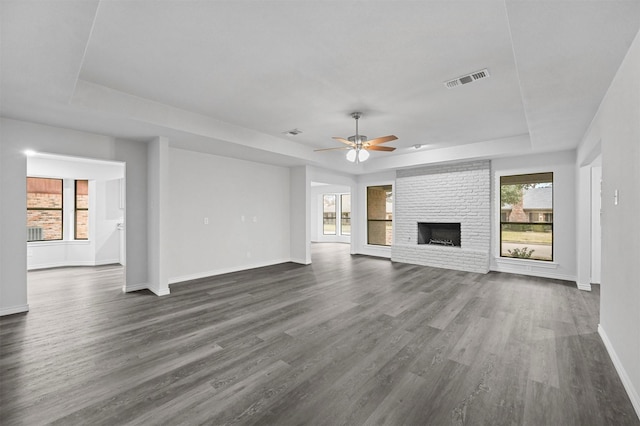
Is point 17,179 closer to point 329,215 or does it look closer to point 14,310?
point 14,310

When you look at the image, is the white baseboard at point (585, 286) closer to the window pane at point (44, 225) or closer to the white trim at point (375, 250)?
the white trim at point (375, 250)

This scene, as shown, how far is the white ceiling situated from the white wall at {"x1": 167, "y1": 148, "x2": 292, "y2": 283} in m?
0.87

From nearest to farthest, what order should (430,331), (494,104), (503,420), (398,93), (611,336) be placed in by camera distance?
1. (503,420)
2. (611,336)
3. (430,331)
4. (398,93)
5. (494,104)

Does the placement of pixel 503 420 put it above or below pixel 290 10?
below

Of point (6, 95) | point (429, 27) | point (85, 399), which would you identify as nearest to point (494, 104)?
point (429, 27)

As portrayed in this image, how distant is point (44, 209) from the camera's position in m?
6.70

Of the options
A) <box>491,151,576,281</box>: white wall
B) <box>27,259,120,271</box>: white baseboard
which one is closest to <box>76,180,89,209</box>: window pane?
<box>27,259,120,271</box>: white baseboard

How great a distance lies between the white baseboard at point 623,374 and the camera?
6.10ft

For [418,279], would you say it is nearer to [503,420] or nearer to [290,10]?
[503,420]

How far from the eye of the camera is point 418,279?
17.8 ft

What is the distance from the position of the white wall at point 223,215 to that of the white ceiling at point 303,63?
2.84 feet

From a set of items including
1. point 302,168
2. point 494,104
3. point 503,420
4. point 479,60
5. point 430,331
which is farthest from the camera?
point 302,168

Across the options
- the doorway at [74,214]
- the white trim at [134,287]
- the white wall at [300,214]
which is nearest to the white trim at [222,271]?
the white wall at [300,214]

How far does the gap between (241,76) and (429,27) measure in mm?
1919
